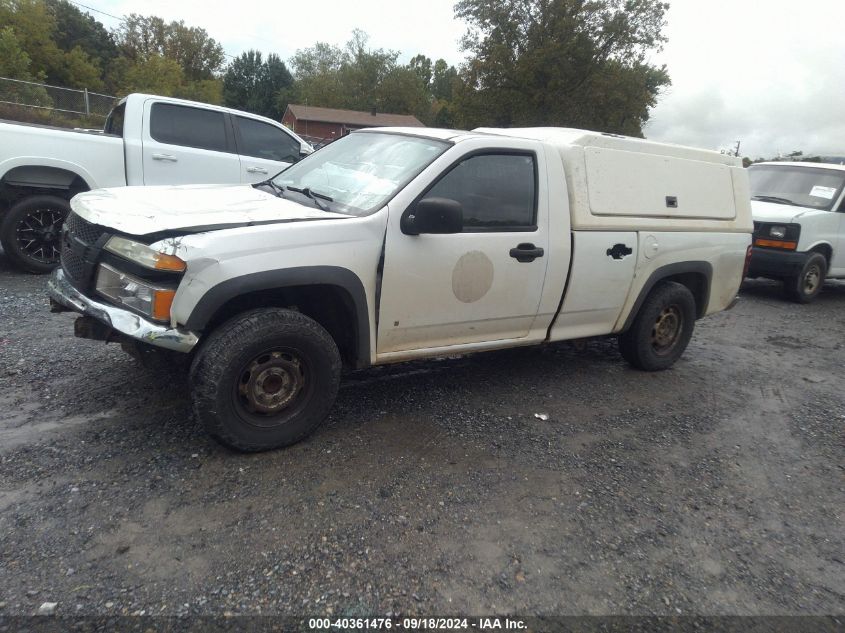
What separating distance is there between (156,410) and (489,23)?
32.9 meters

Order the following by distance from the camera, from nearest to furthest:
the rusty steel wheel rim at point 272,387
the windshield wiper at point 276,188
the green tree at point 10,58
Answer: the rusty steel wheel rim at point 272,387 → the windshield wiper at point 276,188 → the green tree at point 10,58

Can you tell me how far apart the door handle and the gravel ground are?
106cm

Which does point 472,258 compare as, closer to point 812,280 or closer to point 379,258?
point 379,258

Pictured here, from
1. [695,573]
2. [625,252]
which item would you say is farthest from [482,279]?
[695,573]

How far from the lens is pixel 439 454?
11.4 ft

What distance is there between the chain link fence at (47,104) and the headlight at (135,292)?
21.0 metres

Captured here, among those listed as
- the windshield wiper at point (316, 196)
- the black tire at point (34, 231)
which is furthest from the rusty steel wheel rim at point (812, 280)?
the black tire at point (34, 231)

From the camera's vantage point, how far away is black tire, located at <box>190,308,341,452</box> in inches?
117

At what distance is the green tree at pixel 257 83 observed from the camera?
6719cm

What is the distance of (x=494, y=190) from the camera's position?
3895mm

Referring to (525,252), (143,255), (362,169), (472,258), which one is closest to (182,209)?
(143,255)

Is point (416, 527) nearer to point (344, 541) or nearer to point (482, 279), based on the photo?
point (344, 541)

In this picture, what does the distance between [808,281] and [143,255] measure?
9.32 meters

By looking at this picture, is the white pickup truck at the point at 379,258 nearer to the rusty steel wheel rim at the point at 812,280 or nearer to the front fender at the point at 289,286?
the front fender at the point at 289,286
